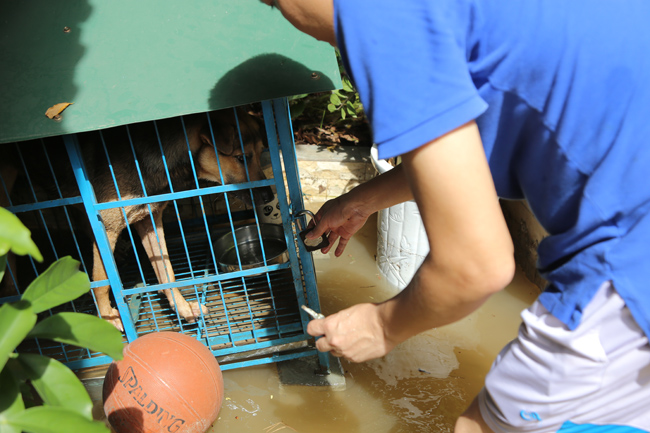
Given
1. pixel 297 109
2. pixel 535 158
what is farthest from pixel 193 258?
pixel 535 158

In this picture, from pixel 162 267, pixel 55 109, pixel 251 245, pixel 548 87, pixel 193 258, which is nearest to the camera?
pixel 548 87

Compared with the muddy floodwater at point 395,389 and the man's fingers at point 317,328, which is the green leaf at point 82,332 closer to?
the man's fingers at point 317,328

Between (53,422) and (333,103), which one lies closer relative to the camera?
(53,422)

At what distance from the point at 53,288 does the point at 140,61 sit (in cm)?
123

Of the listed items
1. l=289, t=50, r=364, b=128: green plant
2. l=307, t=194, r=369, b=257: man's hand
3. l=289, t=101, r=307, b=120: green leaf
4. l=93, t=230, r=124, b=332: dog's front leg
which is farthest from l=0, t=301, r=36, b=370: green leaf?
l=289, t=101, r=307, b=120: green leaf

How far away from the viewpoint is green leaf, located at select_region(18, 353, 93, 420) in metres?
1.36

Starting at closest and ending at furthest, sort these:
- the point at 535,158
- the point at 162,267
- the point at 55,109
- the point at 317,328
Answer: the point at 535,158
the point at 317,328
the point at 55,109
the point at 162,267

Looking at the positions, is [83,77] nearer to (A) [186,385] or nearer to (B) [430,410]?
(A) [186,385]

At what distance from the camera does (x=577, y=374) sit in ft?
3.89

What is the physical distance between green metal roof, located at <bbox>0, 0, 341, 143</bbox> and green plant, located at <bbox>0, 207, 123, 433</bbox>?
888 millimetres

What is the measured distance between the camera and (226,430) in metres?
2.67

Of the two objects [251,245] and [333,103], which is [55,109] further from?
[333,103]

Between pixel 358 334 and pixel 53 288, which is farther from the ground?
pixel 53 288

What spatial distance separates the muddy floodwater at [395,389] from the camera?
8.80 feet
